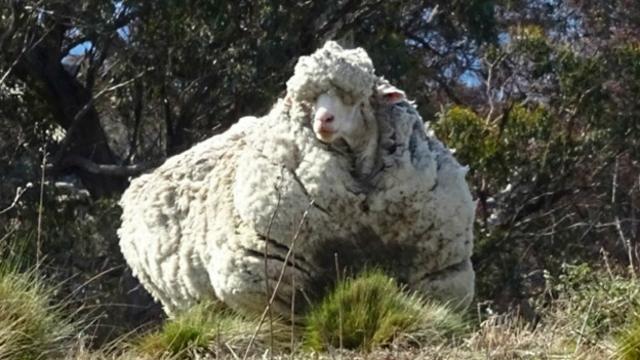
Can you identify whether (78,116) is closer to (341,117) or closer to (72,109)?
A: (72,109)

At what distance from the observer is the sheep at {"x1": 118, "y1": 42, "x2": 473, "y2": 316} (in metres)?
8.38

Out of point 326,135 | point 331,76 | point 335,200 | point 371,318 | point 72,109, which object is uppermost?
point 72,109

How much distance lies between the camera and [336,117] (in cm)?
853

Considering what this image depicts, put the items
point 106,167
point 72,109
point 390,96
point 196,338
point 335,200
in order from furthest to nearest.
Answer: point 72,109 < point 106,167 < point 390,96 < point 335,200 < point 196,338

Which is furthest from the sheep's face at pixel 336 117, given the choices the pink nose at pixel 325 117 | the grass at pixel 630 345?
the grass at pixel 630 345

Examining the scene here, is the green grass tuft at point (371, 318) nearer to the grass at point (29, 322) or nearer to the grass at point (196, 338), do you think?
the grass at point (196, 338)

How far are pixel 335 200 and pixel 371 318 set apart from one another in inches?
40.0

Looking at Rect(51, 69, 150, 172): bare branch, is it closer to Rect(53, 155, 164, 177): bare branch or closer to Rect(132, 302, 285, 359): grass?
Rect(53, 155, 164, 177): bare branch

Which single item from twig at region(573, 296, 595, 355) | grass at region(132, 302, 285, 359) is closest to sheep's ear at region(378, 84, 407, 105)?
grass at region(132, 302, 285, 359)

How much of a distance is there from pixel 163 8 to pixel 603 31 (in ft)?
20.1

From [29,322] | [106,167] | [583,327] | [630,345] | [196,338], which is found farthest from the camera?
[106,167]

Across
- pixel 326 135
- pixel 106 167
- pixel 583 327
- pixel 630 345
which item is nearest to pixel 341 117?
pixel 326 135

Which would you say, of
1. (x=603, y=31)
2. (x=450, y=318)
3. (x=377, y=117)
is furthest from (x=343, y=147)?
(x=603, y=31)

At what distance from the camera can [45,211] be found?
17094 mm
